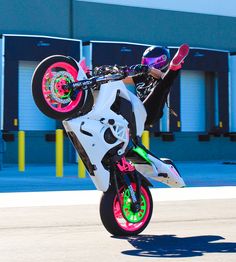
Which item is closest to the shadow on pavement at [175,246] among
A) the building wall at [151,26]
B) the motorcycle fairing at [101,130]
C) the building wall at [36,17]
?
the motorcycle fairing at [101,130]

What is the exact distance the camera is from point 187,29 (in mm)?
27594

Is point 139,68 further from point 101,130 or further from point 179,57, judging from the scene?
point 101,130

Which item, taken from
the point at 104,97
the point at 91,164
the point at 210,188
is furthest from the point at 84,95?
the point at 210,188

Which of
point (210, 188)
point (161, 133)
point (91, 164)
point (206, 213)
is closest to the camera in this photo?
point (91, 164)

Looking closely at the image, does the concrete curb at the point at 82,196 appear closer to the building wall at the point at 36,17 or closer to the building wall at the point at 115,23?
the building wall at the point at 36,17

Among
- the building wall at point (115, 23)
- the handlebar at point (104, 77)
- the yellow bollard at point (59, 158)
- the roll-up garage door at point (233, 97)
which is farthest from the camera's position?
the roll-up garage door at point (233, 97)

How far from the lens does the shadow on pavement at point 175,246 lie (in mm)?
7387

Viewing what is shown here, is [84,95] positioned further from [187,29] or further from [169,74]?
[187,29]

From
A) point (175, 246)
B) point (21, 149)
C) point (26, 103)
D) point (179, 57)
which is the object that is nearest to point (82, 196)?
point (179, 57)

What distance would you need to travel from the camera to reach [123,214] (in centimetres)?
824

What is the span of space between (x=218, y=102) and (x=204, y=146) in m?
1.64

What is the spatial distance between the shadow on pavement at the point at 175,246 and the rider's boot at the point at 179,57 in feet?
6.01

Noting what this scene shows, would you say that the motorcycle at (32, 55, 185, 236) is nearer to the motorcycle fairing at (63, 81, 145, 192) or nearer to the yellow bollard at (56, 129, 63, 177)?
the motorcycle fairing at (63, 81, 145, 192)

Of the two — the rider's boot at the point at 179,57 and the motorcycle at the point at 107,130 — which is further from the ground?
the rider's boot at the point at 179,57
